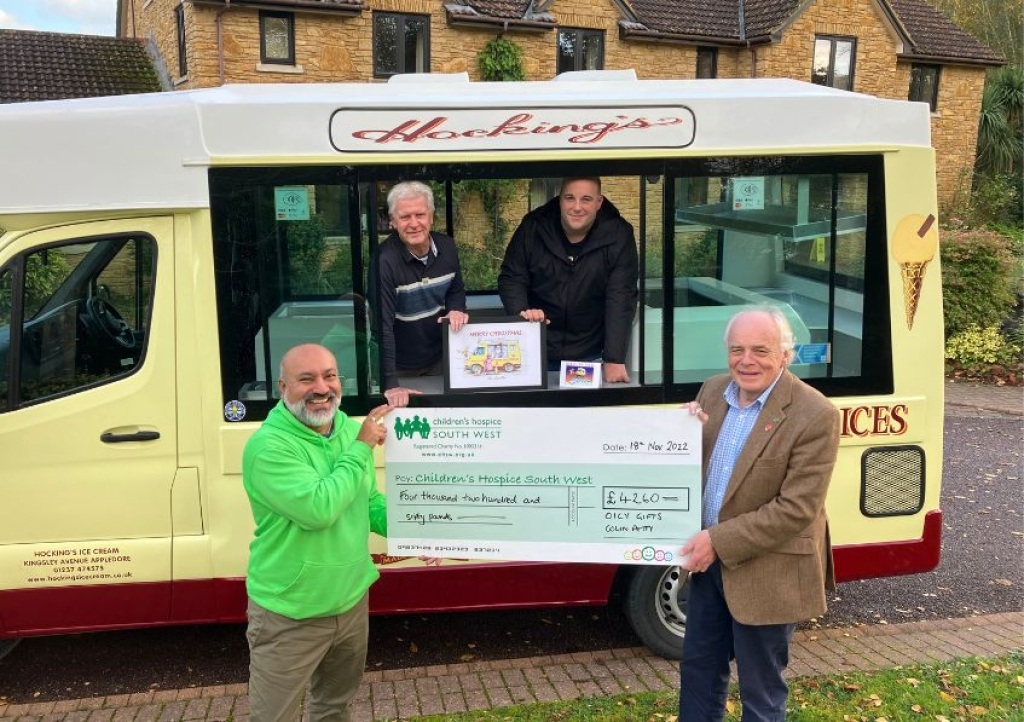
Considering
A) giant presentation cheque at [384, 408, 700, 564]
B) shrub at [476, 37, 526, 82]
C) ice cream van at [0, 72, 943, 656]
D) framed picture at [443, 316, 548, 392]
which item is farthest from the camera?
shrub at [476, 37, 526, 82]

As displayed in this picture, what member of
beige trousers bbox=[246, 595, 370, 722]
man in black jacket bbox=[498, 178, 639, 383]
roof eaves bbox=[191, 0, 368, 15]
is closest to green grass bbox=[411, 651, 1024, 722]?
beige trousers bbox=[246, 595, 370, 722]

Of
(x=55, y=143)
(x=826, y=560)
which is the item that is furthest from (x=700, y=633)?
(x=55, y=143)

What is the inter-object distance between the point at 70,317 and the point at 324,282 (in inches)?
41.8

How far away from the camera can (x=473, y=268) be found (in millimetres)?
4191

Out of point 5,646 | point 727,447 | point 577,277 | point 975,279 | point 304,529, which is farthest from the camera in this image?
point 975,279

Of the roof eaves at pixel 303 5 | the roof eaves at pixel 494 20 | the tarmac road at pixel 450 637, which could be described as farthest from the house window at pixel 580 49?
the tarmac road at pixel 450 637

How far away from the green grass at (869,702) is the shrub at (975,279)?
8345 mm

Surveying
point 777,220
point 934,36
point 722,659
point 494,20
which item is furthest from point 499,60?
point 722,659

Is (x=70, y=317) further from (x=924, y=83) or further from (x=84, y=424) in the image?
(x=924, y=83)

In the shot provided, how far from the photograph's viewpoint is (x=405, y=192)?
11.8 ft

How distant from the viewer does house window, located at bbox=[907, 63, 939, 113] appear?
21875 mm

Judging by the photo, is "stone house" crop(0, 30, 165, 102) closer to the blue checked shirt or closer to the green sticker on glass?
the green sticker on glass

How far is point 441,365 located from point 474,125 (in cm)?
104

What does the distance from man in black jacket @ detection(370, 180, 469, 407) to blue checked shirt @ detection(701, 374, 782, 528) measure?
1277 mm
